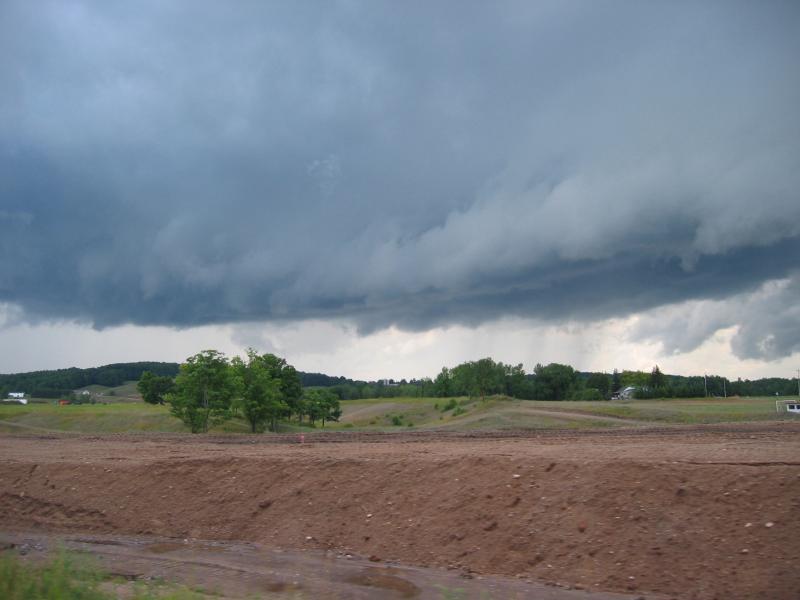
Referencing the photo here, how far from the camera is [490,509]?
51.5 ft

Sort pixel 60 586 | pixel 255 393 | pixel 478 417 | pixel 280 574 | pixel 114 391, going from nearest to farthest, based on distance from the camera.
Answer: pixel 60 586
pixel 280 574
pixel 255 393
pixel 478 417
pixel 114 391

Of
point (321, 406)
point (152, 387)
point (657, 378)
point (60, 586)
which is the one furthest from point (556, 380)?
point (60, 586)

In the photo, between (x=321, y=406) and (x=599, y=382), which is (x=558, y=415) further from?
(x=599, y=382)

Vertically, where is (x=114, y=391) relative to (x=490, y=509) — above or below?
above

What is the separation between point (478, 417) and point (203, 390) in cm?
2427

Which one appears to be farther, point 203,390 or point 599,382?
point 599,382

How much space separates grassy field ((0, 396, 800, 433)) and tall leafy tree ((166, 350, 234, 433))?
239 inches

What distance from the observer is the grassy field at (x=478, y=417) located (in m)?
52.5

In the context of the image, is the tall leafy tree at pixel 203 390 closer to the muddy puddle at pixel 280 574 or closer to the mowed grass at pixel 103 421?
the mowed grass at pixel 103 421

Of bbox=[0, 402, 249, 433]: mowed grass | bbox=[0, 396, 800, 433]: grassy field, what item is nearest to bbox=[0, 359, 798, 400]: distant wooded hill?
bbox=[0, 396, 800, 433]: grassy field

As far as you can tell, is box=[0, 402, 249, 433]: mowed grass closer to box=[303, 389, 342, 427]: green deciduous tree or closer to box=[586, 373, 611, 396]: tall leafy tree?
box=[303, 389, 342, 427]: green deciduous tree

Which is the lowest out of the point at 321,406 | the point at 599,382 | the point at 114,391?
the point at 321,406

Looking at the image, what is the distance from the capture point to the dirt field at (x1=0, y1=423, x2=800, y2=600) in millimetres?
12531

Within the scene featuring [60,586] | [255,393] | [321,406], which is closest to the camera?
[60,586]
